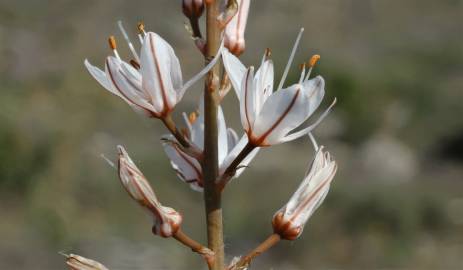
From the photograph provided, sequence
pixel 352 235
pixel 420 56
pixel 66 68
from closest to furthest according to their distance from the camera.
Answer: pixel 352 235 < pixel 66 68 < pixel 420 56

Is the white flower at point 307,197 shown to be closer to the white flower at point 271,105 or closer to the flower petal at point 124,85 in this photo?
the white flower at point 271,105

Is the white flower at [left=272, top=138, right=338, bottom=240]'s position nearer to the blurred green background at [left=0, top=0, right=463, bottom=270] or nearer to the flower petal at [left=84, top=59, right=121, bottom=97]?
the flower petal at [left=84, top=59, right=121, bottom=97]

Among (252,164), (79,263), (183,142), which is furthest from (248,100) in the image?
(252,164)

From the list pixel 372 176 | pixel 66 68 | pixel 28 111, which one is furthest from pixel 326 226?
pixel 66 68

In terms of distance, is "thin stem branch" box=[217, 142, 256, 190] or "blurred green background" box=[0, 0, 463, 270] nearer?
"thin stem branch" box=[217, 142, 256, 190]

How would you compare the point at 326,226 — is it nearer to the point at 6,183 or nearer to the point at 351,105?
the point at 6,183

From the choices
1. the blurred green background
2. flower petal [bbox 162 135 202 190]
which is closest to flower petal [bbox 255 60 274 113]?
flower petal [bbox 162 135 202 190]
